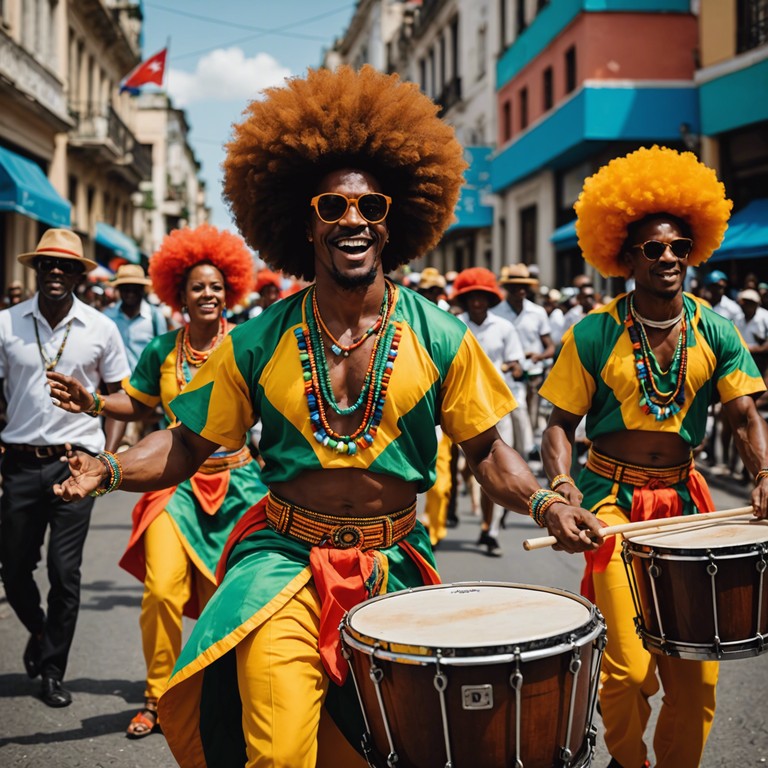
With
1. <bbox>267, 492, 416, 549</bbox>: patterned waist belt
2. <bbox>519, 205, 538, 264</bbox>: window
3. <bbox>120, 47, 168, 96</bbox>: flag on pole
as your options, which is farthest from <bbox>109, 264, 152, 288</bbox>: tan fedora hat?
<bbox>120, 47, 168, 96</bbox>: flag on pole

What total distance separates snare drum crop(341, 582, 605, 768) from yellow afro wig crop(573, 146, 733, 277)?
8.41 ft

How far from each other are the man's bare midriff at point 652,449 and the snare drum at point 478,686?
1732 mm

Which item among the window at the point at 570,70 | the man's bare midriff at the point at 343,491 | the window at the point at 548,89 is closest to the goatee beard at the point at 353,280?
the man's bare midriff at the point at 343,491

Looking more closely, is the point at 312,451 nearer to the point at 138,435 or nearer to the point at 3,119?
the point at 138,435

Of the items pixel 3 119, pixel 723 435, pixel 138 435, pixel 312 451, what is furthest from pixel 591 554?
pixel 3 119

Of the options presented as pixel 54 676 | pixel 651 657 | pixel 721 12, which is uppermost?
pixel 721 12

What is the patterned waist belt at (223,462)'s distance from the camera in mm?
5706

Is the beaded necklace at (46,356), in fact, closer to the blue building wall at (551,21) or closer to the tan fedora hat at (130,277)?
the tan fedora hat at (130,277)

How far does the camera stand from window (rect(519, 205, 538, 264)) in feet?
101

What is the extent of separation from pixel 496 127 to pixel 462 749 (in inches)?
1321

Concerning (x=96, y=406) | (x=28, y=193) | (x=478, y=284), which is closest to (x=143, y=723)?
(x=96, y=406)

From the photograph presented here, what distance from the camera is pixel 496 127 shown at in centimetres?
3478

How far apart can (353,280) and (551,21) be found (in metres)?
25.6

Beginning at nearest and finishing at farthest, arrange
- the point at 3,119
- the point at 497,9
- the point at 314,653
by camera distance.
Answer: the point at 314,653 → the point at 3,119 → the point at 497,9
